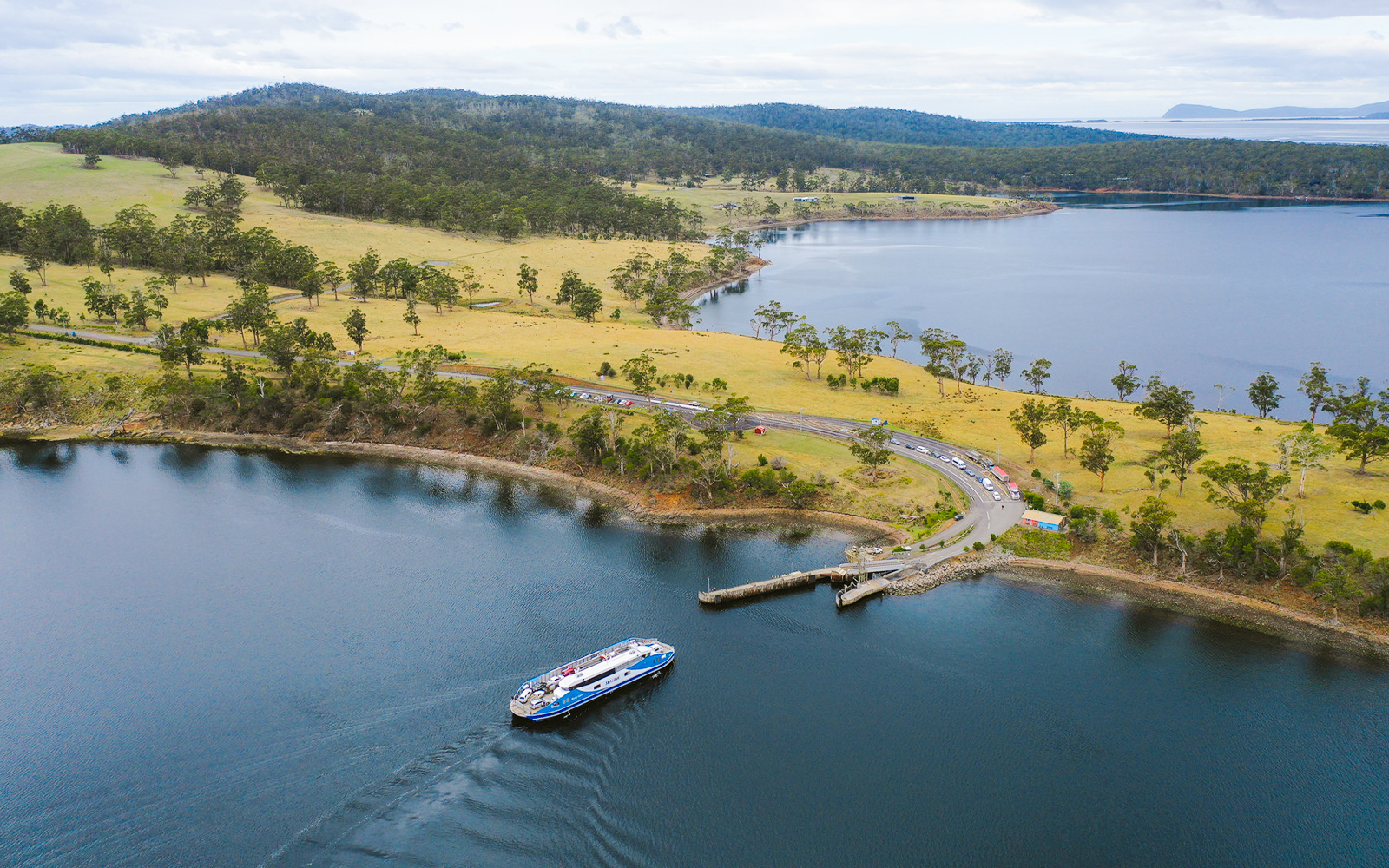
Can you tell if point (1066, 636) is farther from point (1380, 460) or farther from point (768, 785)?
point (1380, 460)

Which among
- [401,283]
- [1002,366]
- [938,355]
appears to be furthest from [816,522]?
[401,283]

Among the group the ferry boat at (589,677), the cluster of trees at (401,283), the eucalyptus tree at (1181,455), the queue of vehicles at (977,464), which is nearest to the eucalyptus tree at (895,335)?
the queue of vehicles at (977,464)

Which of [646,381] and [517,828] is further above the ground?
[646,381]

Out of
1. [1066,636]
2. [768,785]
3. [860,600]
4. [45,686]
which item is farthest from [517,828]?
[1066,636]

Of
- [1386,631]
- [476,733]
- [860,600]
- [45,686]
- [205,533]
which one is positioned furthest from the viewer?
[205,533]

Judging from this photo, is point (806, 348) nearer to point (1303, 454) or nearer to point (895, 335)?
point (895, 335)

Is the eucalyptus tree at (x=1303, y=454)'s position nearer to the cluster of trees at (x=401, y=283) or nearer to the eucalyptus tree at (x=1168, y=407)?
the eucalyptus tree at (x=1168, y=407)

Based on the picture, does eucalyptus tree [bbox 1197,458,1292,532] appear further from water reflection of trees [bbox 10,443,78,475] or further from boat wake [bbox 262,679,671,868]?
water reflection of trees [bbox 10,443,78,475]
